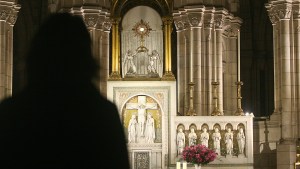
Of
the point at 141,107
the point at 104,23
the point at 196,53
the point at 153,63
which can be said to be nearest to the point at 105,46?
the point at 104,23

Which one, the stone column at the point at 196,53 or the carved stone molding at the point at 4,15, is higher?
the carved stone molding at the point at 4,15

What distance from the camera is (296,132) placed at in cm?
2561

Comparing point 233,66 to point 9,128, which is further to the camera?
point 233,66

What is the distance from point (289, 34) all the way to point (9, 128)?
76.9ft

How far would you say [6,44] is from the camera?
25547 mm

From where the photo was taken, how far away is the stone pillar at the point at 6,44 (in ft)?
82.6

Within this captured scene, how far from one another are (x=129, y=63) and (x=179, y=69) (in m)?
1.62

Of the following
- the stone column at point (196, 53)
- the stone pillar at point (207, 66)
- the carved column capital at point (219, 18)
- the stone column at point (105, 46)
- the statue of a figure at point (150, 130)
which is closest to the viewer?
the statue of a figure at point (150, 130)

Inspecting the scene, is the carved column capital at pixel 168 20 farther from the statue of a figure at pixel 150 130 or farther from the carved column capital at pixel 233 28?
the statue of a figure at pixel 150 130

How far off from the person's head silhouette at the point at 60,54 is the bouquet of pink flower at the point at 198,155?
17346mm

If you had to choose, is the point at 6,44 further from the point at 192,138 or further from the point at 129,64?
the point at 192,138

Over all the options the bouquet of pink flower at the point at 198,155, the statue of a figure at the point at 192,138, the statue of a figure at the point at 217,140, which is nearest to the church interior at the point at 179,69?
the statue of a figure at the point at 217,140

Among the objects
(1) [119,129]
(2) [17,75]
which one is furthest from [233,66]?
(1) [119,129]

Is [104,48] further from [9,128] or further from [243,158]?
[9,128]
